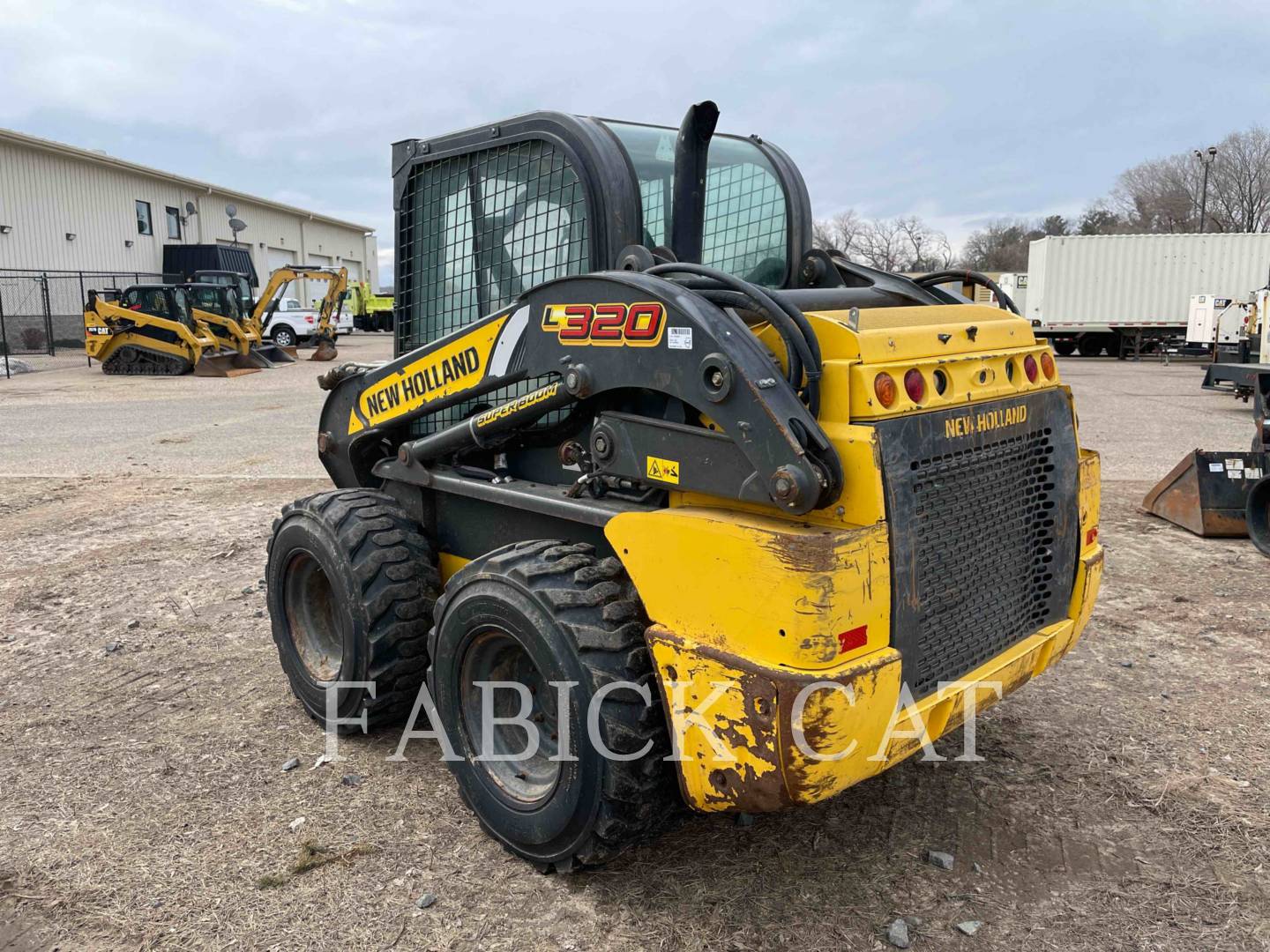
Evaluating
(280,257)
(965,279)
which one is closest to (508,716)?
(965,279)

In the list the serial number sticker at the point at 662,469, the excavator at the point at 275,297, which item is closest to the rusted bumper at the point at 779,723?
the serial number sticker at the point at 662,469

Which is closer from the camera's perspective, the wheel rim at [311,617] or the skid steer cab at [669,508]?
the skid steer cab at [669,508]

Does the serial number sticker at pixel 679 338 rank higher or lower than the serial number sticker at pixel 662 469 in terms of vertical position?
higher

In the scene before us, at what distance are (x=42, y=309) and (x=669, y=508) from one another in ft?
108

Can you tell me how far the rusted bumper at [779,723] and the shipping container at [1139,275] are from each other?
2683 cm

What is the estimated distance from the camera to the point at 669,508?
2.98m

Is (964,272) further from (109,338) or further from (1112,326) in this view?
(1112,326)

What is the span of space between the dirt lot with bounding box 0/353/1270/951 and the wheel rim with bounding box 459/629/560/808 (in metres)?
0.25

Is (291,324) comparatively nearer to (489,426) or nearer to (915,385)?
(489,426)

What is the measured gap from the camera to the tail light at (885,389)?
2.71 meters

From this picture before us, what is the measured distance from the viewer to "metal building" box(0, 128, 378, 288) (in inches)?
1182

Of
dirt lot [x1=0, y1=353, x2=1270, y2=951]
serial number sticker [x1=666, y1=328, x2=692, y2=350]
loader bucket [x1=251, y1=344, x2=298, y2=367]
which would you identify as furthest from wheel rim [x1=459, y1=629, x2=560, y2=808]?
loader bucket [x1=251, y1=344, x2=298, y2=367]

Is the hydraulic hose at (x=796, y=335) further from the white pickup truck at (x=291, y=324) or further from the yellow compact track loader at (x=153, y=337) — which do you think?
the white pickup truck at (x=291, y=324)

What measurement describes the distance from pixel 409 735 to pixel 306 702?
0.50 m
